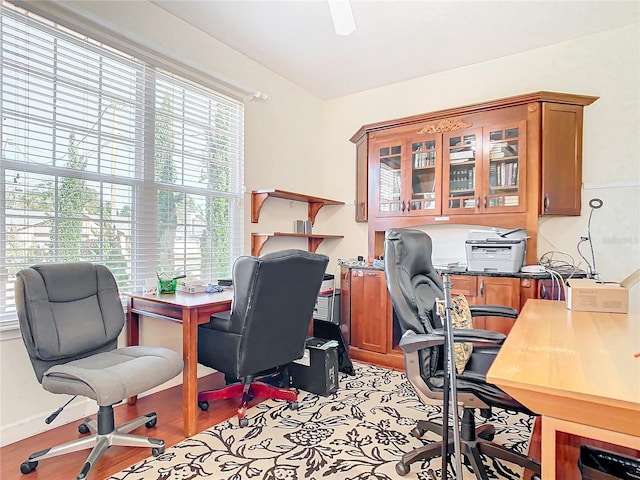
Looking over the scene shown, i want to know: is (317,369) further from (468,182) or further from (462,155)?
(462,155)

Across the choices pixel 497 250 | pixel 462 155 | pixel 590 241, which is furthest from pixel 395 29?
pixel 590 241

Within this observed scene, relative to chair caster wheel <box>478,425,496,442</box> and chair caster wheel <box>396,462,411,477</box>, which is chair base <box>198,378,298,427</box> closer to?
chair caster wheel <box>396,462,411,477</box>

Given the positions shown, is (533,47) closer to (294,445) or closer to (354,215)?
(354,215)

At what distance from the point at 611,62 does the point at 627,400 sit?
3.24 m

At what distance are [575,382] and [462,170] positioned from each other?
2.65 m

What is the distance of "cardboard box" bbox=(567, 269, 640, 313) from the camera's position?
5.93 ft

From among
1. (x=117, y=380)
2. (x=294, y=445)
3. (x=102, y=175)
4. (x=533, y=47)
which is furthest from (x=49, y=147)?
(x=533, y=47)

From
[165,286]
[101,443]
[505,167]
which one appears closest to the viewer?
[101,443]

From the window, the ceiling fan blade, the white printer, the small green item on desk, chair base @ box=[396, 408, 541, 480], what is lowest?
chair base @ box=[396, 408, 541, 480]

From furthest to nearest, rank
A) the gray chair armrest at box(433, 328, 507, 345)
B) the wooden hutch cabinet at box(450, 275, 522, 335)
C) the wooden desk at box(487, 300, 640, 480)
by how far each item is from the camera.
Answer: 1. the wooden hutch cabinet at box(450, 275, 522, 335)
2. the gray chair armrest at box(433, 328, 507, 345)
3. the wooden desk at box(487, 300, 640, 480)

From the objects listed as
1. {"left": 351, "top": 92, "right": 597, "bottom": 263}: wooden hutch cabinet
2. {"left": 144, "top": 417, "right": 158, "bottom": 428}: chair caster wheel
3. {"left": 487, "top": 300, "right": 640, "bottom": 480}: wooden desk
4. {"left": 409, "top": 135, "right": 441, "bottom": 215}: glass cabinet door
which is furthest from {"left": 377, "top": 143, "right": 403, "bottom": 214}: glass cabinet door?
{"left": 144, "top": 417, "right": 158, "bottom": 428}: chair caster wheel

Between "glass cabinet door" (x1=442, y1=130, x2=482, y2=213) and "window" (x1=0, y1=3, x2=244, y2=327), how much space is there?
6.48 ft

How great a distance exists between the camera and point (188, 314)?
2.06 metres

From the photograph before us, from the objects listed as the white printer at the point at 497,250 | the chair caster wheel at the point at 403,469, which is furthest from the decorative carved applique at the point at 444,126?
the chair caster wheel at the point at 403,469
